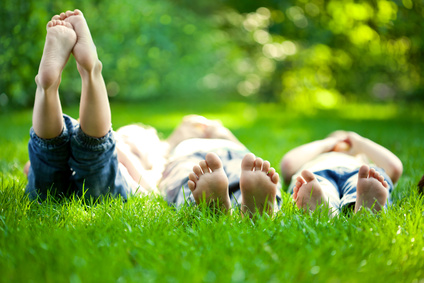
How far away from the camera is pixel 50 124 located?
60.3 inches

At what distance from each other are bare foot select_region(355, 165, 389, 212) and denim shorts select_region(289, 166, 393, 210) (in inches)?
3.7

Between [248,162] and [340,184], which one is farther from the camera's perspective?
[340,184]

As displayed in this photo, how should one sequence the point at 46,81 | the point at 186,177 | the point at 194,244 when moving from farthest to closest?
the point at 186,177
the point at 46,81
the point at 194,244

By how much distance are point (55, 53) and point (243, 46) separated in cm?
763

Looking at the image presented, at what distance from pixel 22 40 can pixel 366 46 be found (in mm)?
5854

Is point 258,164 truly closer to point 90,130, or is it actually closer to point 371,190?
point 371,190

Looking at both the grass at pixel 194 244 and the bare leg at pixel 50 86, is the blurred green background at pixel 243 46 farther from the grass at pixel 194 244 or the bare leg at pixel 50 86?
the grass at pixel 194 244

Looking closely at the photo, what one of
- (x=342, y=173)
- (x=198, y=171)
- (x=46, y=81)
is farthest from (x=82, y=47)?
(x=342, y=173)

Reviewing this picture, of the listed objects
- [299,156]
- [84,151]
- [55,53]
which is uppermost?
A: [55,53]

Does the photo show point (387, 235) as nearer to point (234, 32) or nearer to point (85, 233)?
point (85, 233)

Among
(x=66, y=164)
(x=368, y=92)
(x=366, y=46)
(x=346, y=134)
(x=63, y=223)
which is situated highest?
(x=66, y=164)

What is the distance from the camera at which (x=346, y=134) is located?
8.13ft

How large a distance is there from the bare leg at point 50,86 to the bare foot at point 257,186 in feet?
2.45

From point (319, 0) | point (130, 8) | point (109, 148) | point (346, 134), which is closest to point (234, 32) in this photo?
point (319, 0)
